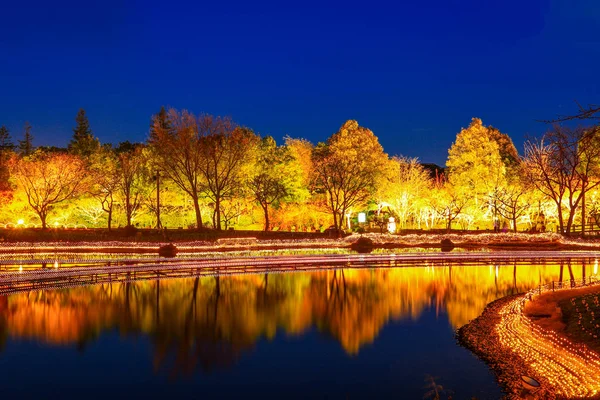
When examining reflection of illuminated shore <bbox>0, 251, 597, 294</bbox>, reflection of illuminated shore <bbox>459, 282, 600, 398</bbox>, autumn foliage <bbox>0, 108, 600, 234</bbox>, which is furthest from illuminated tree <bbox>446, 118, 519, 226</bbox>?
reflection of illuminated shore <bbox>459, 282, 600, 398</bbox>

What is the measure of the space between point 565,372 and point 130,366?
30.4 feet

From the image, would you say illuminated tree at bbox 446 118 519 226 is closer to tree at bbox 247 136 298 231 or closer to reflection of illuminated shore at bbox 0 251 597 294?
tree at bbox 247 136 298 231

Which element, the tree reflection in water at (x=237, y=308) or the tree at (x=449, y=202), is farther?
the tree at (x=449, y=202)

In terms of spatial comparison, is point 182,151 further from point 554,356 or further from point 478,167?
point 554,356

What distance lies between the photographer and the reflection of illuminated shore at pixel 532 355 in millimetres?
10453

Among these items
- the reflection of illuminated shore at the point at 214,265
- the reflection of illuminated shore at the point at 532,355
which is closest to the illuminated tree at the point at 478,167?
the reflection of illuminated shore at the point at 214,265

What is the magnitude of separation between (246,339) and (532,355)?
708cm

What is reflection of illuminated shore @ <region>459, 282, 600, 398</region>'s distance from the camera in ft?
34.3

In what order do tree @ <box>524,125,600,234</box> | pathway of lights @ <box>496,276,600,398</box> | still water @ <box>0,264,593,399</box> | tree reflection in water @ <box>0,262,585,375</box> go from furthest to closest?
1. tree @ <box>524,125,600,234</box>
2. tree reflection in water @ <box>0,262,585,375</box>
3. still water @ <box>0,264,593,399</box>
4. pathway of lights @ <box>496,276,600,398</box>

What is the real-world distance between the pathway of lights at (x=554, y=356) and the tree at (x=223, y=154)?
37.3 m

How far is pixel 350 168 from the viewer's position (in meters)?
58.1

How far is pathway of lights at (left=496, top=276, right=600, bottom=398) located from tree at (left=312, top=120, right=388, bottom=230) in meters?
41.8

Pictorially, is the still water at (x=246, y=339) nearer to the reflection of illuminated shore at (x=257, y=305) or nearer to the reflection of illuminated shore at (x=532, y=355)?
the reflection of illuminated shore at (x=257, y=305)

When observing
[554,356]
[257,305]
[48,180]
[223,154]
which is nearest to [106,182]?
[48,180]
